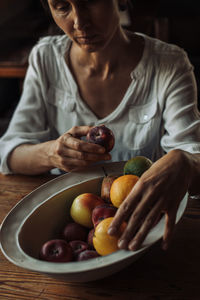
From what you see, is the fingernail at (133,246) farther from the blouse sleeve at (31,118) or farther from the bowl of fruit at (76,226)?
the blouse sleeve at (31,118)

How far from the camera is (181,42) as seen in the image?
2760mm

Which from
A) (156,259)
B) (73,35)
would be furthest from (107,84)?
(156,259)

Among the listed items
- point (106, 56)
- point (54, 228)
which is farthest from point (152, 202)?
point (106, 56)

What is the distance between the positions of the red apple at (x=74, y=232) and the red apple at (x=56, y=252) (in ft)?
0.23

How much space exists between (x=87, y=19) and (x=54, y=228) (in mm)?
673

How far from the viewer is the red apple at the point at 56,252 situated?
0.69 metres

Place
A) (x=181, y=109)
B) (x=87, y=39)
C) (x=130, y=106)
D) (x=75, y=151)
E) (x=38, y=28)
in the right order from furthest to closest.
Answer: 1. (x=38, y=28)
2. (x=130, y=106)
3. (x=181, y=109)
4. (x=87, y=39)
5. (x=75, y=151)

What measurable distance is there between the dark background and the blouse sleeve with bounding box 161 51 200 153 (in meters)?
1.36

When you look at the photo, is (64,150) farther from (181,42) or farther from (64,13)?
(181,42)

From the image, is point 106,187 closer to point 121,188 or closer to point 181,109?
point 121,188

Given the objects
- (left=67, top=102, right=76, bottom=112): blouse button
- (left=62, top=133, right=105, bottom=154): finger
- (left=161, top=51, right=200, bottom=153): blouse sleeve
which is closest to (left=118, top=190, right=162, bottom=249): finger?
(left=62, top=133, right=105, bottom=154): finger

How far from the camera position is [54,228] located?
0.83 metres

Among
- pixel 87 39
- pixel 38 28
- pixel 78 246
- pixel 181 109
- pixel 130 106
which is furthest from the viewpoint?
pixel 38 28

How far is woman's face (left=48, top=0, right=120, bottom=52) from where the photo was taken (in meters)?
1.05
